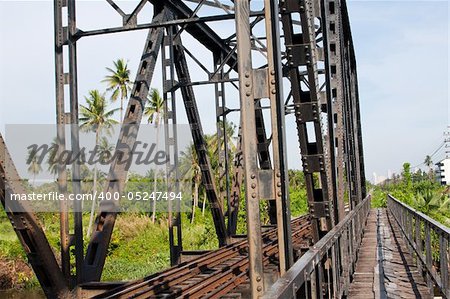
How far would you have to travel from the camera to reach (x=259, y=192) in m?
3.45

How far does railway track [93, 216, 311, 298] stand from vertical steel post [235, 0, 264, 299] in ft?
12.0

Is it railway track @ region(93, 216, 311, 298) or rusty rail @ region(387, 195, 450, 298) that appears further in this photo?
railway track @ region(93, 216, 311, 298)

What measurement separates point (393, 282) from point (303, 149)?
3789mm

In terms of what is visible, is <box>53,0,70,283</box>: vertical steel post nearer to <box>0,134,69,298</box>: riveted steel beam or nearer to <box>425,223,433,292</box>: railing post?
<box>0,134,69,298</box>: riveted steel beam

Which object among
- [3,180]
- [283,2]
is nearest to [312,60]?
[283,2]

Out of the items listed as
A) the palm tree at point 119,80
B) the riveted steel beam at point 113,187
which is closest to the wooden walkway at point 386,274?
the riveted steel beam at point 113,187

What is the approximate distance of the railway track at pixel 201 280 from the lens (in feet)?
23.8

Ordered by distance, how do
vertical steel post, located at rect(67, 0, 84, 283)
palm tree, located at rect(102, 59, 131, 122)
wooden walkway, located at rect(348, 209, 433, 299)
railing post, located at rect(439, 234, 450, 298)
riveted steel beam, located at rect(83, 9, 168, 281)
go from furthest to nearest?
palm tree, located at rect(102, 59, 131, 122) < vertical steel post, located at rect(67, 0, 84, 283) < riveted steel beam, located at rect(83, 9, 168, 281) < wooden walkway, located at rect(348, 209, 433, 299) < railing post, located at rect(439, 234, 450, 298)

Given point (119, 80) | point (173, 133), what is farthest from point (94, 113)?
point (173, 133)

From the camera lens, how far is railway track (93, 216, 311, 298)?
286 inches

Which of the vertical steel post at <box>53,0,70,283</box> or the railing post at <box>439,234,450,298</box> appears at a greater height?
the vertical steel post at <box>53,0,70,283</box>

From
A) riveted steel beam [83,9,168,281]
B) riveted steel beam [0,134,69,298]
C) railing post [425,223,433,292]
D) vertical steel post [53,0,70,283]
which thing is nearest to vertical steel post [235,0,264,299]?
riveted steel beam [0,134,69,298]

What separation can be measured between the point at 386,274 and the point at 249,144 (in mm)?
5856

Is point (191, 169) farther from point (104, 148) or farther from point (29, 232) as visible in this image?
point (29, 232)
